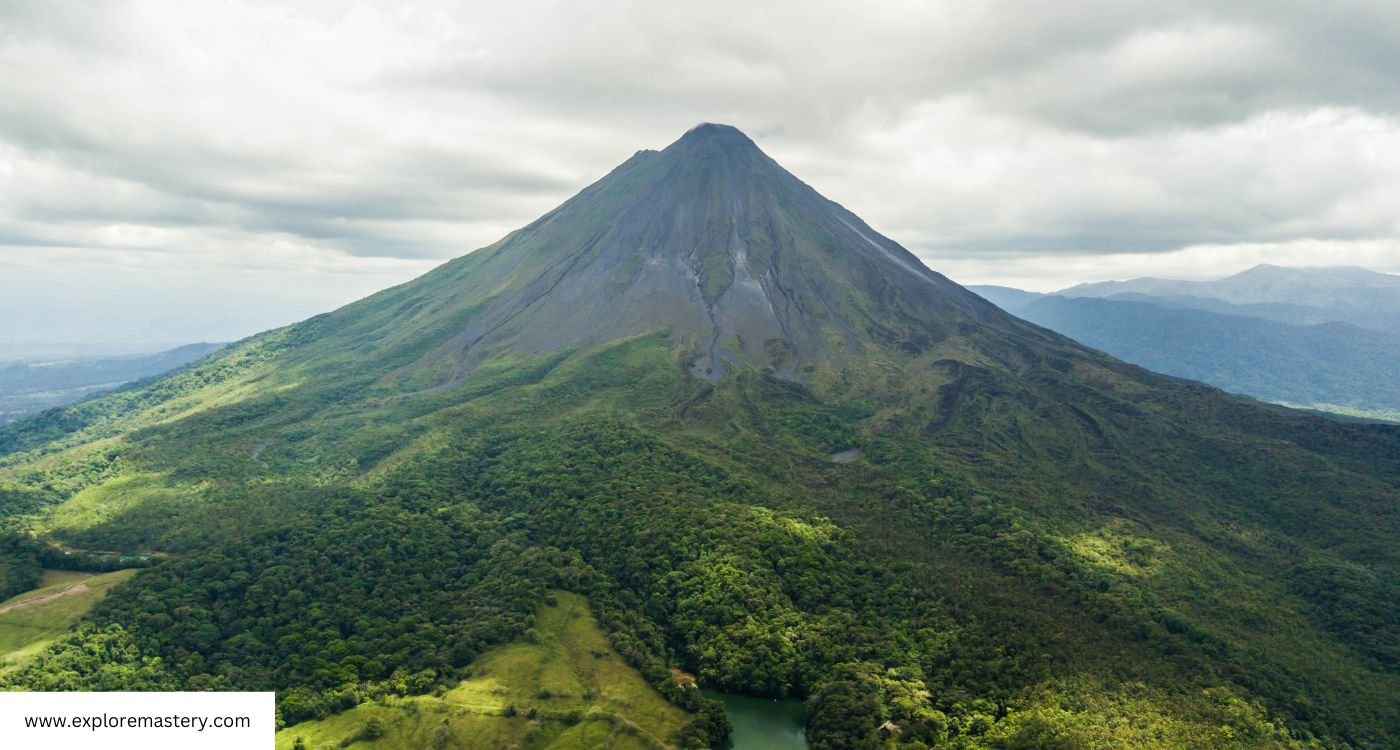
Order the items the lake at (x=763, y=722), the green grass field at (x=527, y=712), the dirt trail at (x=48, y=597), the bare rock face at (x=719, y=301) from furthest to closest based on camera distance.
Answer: the bare rock face at (x=719, y=301) → the dirt trail at (x=48, y=597) → the lake at (x=763, y=722) → the green grass field at (x=527, y=712)

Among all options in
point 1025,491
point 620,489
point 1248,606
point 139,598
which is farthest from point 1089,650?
point 139,598

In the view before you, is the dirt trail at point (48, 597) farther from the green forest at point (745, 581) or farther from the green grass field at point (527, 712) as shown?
the green grass field at point (527, 712)

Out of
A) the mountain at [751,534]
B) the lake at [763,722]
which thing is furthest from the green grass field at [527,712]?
the lake at [763,722]

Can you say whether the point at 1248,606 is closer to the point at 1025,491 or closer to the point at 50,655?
the point at 1025,491

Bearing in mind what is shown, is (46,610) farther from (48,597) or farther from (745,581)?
(745,581)

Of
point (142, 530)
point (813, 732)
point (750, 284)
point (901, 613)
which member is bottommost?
point (813, 732)

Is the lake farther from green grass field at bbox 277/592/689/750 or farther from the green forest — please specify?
green grass field at bbox 277/592/689/750

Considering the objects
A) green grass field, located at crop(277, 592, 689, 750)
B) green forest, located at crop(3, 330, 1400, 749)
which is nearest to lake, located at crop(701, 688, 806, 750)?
green forest, located at crop(3, 330, 1400, 749)
